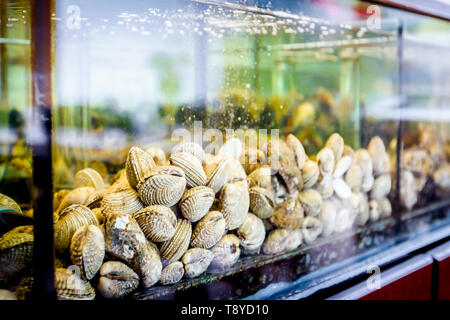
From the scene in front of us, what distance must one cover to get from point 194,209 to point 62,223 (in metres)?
0.31

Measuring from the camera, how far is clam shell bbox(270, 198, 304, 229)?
1358mm

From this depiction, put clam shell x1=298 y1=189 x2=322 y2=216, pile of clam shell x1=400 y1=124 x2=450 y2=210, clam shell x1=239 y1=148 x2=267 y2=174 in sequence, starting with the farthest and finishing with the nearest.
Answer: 1. pile of clam shell x1=400 y1=124 x2=450 y2=210
2. clam shell x1=298 y1=189 x2=322 y2=216
3. clam shell x1=239 y1=148 x2=267 y2=174

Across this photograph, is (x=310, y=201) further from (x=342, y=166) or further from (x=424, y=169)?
(x=424, y=169)

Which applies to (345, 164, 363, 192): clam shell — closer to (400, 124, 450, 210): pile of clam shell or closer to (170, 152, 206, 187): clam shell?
(400, 124, 450, 210): pile of clam shell

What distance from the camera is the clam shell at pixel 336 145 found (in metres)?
1.60

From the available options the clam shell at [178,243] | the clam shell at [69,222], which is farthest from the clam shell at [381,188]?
the clam shell at [69,222]

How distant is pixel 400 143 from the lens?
1879 mm

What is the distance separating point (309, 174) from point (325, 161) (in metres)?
0.10

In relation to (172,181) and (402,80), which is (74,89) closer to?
(172,181)

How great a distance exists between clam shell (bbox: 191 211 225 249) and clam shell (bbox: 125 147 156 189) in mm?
193

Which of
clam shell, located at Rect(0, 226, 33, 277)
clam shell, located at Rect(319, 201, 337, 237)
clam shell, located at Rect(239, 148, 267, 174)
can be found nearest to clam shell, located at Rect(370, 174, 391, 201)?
clam shell, located at Rect(319, 201, 337, 237)

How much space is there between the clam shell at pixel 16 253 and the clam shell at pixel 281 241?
0.68 meters
